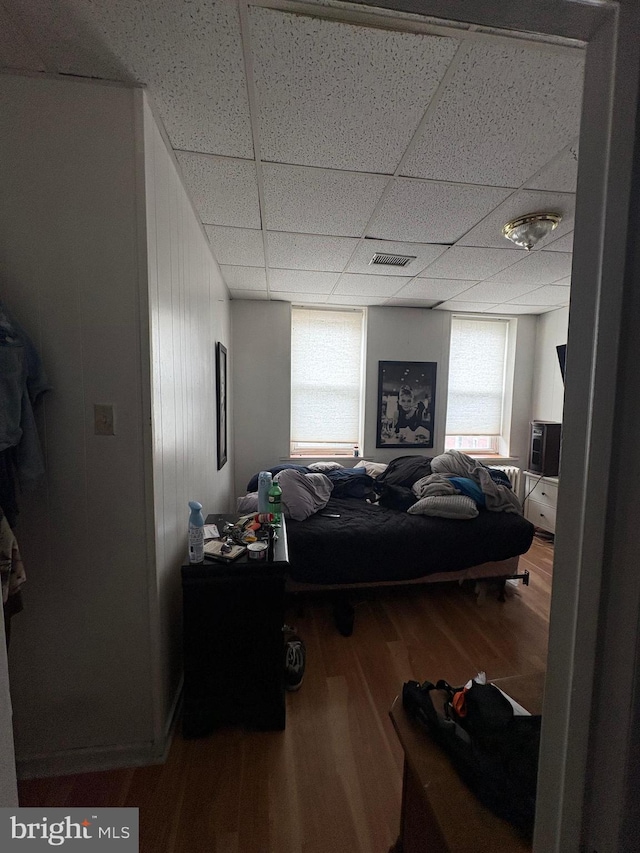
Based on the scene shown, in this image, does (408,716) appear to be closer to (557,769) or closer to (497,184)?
(557,769)

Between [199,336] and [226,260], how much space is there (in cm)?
90

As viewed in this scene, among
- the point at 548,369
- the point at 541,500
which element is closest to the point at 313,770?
the point at 541,500

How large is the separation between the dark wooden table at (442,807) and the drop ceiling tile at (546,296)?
3379 mm

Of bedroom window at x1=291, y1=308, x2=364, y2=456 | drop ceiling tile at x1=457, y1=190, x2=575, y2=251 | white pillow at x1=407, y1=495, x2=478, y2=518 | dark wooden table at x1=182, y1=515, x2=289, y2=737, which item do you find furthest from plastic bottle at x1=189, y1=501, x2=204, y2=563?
bedroom window at x1=291, y1=308, x2=364, y2=456

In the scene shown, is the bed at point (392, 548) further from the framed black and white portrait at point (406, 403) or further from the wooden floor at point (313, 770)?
the framed black and white portrait at point (406, 403)

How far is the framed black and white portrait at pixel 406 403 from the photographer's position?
3.98 m

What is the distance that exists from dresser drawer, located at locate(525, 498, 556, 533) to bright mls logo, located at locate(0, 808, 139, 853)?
12.7 feet

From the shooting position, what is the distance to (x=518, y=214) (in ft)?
6.26

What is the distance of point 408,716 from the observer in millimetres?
940

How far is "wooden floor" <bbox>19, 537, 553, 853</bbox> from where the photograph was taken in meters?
1.16

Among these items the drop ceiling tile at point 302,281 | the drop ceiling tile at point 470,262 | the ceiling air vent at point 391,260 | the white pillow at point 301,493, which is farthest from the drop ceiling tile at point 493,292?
the white pillow at point 301,493

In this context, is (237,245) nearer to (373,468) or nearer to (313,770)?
(373,468)

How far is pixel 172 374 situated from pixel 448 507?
6.84 ft

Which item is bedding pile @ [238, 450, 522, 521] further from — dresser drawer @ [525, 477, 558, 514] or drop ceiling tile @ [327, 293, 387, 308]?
drop ceiling tile @ [327, 293, 387, 308]
